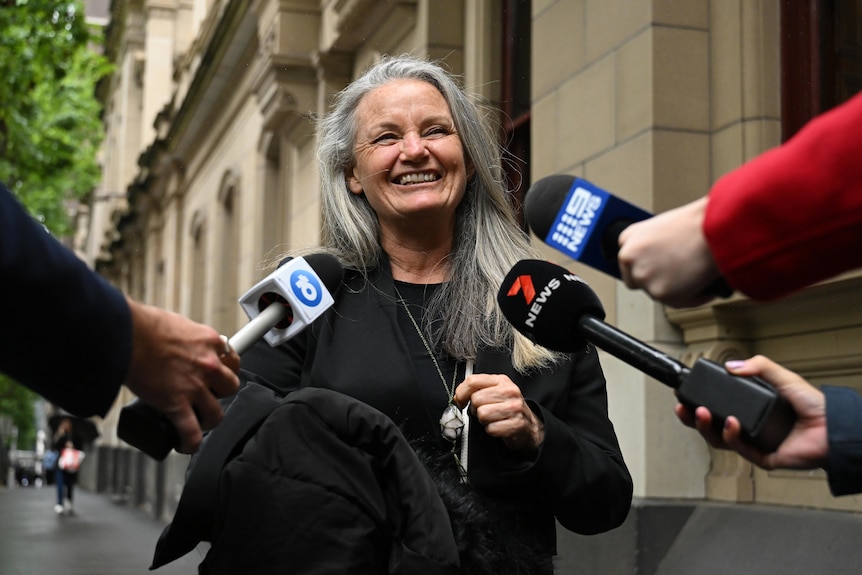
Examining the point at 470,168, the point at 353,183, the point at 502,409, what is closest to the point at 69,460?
the point at 353,183

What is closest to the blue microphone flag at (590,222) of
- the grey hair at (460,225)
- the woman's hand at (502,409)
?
the woman's hand at (502,409)

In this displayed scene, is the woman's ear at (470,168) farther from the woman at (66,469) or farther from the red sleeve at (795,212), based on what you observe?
the woman at (66,469)

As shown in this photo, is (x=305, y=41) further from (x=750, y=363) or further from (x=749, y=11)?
(x=750, y=363)

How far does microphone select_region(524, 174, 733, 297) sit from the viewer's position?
1992 millimetres

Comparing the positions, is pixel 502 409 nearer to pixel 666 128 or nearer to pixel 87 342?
pixel 87 342

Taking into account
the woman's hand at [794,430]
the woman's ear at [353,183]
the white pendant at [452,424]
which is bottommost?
the white pendant at [452,424]

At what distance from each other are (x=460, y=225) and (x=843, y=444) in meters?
1.80

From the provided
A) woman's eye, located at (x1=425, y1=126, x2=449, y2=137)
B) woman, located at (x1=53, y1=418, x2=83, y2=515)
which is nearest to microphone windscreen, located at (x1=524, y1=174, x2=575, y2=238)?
woman's eye, located at (x1=425, y1=126, x2=449, y2=137)

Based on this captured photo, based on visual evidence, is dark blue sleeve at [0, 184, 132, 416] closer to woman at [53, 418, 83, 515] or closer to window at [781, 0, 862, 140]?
window at [781, 0, 862, 140]

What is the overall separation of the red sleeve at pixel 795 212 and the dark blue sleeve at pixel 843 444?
1.05 feet

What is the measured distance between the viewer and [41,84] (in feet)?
67.6

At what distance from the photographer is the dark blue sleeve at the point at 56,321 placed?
2.00 m

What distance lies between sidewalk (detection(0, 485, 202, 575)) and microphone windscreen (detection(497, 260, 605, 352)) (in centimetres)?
464

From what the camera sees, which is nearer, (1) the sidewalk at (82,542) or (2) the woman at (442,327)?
(2) the woman at (442,327)
